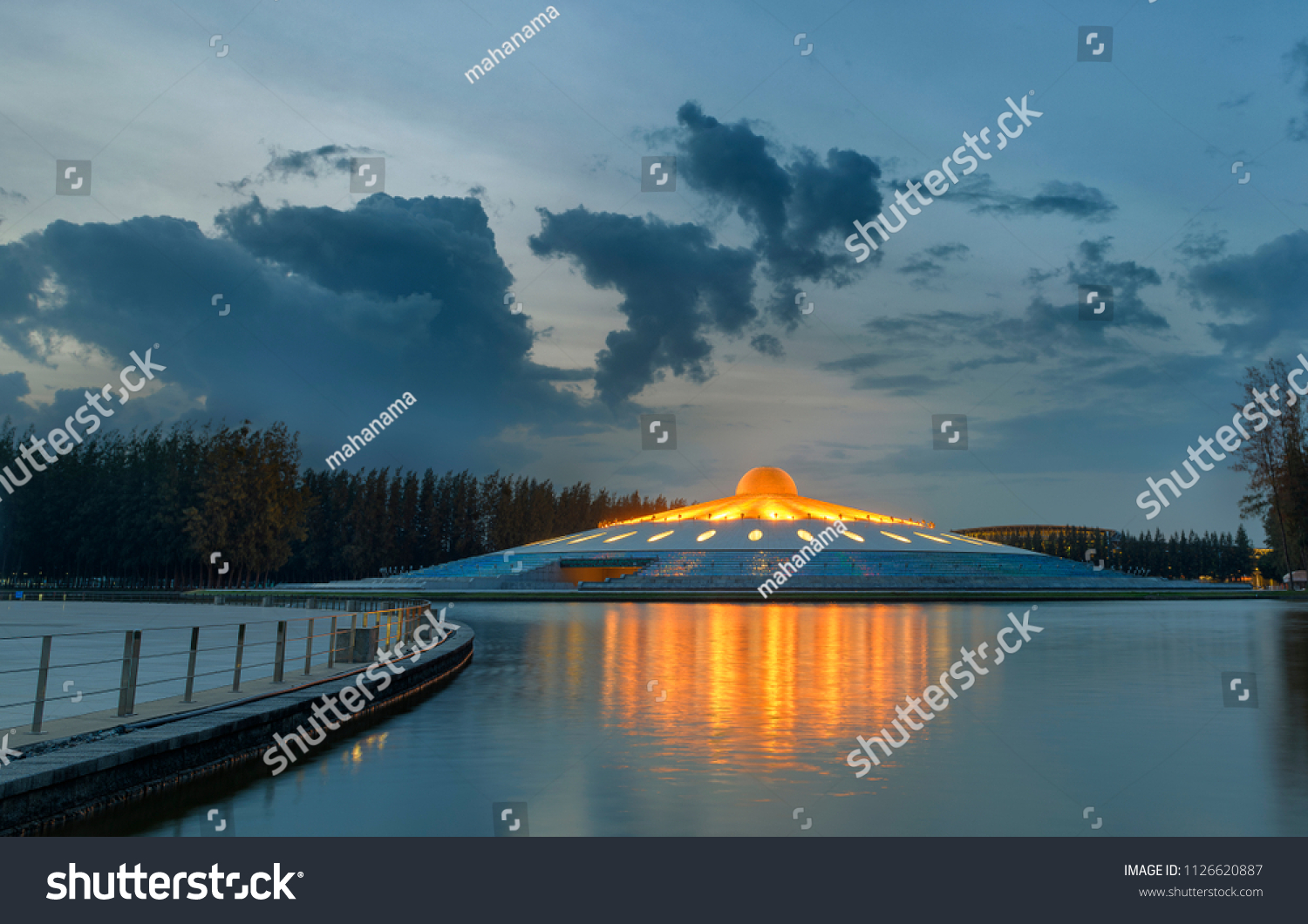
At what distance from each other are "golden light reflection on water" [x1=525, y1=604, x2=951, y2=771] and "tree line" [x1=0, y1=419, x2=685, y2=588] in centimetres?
3649

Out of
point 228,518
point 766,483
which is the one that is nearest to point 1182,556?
point 766,483

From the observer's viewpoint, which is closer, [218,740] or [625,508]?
[218,740]

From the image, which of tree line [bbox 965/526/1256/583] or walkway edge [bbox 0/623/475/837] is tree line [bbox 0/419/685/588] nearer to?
walkway edge [bbox 0/623/475/837]

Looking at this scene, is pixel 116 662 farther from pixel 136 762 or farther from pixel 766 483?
pixel 766 483

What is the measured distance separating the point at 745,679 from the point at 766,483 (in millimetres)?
64389

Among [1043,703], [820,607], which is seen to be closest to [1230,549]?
[820,607]

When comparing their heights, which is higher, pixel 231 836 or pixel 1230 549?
pixel 1230 549

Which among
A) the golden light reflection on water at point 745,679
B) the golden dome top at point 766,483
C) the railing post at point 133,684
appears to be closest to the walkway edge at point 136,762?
the railing post at point 133,684

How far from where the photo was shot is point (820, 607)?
32.7 meters

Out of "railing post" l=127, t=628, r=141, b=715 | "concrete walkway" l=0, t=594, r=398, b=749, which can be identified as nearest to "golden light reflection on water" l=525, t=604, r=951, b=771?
"concrete walkway" l=0, t=594, r=398, b=749

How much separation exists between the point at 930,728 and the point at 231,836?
244 inches

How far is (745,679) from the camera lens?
13.1 metres
